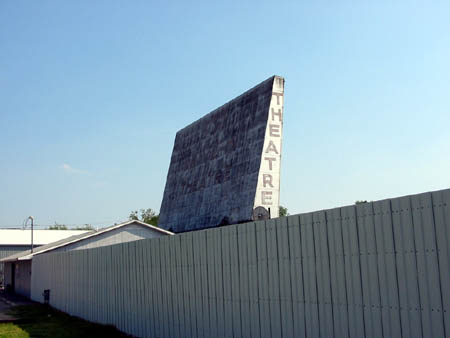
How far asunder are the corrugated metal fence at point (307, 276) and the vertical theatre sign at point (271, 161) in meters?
11.4

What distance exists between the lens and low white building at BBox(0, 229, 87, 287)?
175 ft

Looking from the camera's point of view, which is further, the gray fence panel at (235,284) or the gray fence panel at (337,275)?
the gray fence panel at (235,284)

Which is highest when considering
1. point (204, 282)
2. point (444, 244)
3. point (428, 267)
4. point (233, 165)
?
point (233, 165)

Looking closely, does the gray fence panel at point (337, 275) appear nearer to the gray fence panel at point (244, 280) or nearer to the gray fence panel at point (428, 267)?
the gray fence panel at point (428, 267)

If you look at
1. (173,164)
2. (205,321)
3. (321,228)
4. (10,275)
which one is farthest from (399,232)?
(10,275)

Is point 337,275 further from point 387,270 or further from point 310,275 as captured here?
point 387,270

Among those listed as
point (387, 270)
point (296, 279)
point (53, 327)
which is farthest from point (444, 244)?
point (53, 327)

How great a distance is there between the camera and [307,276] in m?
8.16

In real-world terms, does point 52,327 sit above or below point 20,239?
below

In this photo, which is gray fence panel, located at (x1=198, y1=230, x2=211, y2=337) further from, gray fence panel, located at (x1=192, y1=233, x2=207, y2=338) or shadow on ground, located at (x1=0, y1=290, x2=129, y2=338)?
shadow on ground, located at (x1=0, y1=290, x2=129, y2=338)

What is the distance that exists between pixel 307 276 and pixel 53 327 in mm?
11772

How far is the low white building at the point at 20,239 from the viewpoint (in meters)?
53.4

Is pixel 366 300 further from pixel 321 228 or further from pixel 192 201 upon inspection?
pixel 192 201

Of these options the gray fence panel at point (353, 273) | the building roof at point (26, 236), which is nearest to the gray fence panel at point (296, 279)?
the gray fence panel at point (353, 273)
